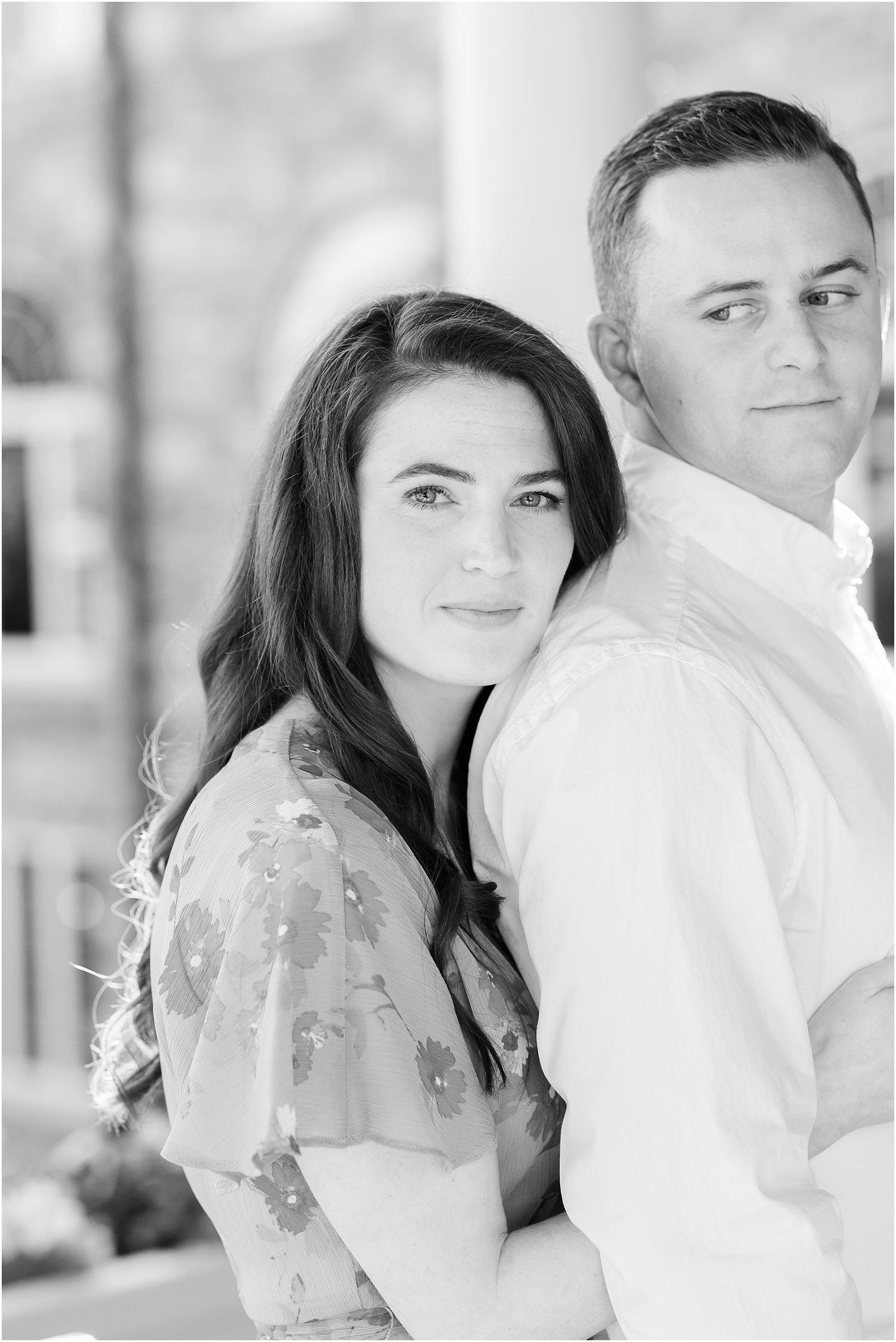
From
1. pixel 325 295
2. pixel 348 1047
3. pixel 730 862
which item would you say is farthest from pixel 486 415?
pixel 325 295

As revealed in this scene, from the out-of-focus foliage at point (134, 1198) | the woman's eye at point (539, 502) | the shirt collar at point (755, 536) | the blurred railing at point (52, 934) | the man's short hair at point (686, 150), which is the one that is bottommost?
the blurred railing at point (52, 934)

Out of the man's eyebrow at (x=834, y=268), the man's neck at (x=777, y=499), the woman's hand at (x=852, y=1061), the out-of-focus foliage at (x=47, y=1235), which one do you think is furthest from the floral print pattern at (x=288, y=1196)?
the out-of-focus foliage at (x=47, y=1235)

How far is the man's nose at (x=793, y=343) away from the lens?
1.72 m

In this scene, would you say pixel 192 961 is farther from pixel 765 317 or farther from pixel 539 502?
pixel 765 317

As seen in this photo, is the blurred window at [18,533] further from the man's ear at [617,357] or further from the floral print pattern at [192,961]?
the floral print pattern at [192,961]

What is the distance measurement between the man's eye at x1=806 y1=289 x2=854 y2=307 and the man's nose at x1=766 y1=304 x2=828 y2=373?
0.16ft

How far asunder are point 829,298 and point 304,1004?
106 cm

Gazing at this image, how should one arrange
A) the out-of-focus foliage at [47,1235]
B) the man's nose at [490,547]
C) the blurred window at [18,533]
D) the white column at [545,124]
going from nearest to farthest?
1. the man's nose at [490,547]
2. the white column at [545,124]
3. the out-of-focus foliage at [47,1235]
4. the blurred window at [18,533]

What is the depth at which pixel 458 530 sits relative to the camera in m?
1.62

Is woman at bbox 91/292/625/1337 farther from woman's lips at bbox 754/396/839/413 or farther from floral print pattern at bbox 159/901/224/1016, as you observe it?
woman's lips at bbox 754/396/839/413

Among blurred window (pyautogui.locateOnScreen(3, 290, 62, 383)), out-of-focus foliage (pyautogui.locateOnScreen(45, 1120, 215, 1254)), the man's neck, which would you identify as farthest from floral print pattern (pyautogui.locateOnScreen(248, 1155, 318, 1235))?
blurred window (pyautogui.locateOnScreen(3, 290, 62, 383))

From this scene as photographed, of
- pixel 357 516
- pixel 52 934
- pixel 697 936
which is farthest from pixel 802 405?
pixel 52 934

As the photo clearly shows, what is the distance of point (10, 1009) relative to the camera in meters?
8.34

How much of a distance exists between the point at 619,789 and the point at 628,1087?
0.95 ft
